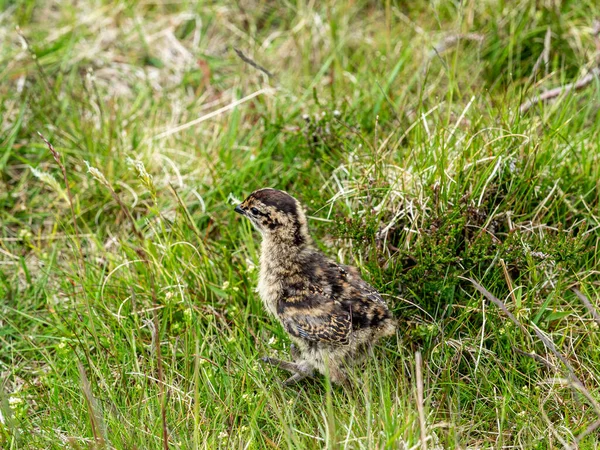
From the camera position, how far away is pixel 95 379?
14.1 feet

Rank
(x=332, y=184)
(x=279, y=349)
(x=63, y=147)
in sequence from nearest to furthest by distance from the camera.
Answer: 1. (x=279, y=349)
2. (x=332, y=184)
3. (x=63, y=147)

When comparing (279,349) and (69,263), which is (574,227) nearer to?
(279,349)

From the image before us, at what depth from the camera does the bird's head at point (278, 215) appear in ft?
14.6

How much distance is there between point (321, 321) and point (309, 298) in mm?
173

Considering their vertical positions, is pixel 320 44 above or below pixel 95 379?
above

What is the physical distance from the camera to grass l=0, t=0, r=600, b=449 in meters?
4.07

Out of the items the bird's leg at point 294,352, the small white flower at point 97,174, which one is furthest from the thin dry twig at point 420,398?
the small white flower at point 97,174

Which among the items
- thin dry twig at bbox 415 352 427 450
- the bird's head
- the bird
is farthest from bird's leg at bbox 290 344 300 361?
thin dry twig at bbox 415 352 427 450

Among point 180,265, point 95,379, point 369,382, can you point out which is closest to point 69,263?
point 180,265

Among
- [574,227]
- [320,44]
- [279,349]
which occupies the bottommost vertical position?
[279,349]

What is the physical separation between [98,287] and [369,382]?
1.91m

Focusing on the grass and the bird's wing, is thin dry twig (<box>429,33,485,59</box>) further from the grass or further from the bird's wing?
the bird's wing

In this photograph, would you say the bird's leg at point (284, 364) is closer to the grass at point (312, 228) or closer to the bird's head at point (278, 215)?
the grass at point (312, 228)

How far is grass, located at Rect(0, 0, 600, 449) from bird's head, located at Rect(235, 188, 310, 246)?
337 mm
